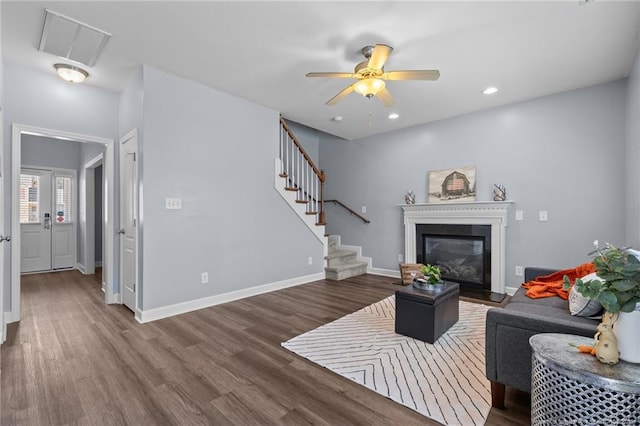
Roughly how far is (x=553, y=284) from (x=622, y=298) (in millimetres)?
1781

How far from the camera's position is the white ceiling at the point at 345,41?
236 cm

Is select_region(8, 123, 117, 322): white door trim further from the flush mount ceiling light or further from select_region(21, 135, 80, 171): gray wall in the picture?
select_region(21, 135, 80, 171): gray wall

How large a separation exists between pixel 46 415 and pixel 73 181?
629 cm

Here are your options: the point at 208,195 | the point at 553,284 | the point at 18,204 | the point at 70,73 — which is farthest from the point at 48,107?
the point at 553,284

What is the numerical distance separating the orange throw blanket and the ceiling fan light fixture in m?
2.38

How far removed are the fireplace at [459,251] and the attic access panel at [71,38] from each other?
5012 millimetres

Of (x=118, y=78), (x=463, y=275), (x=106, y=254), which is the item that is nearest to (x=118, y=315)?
(x=106, y=254)

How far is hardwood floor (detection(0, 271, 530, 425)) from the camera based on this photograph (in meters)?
1.74

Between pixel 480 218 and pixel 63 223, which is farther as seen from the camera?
pixel 63 223

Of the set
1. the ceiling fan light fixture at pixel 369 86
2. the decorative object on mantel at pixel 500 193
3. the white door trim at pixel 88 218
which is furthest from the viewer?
the white door trim at pixel 88 218

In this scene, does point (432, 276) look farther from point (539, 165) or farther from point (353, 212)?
Result: point (353, 212)

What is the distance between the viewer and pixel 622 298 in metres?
1.23

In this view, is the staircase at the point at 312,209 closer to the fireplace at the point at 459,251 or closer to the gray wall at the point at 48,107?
the fireplace at the point at 459,251

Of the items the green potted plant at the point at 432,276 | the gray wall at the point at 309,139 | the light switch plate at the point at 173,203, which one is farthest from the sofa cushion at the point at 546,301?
the gray wall at the point at 309,139
